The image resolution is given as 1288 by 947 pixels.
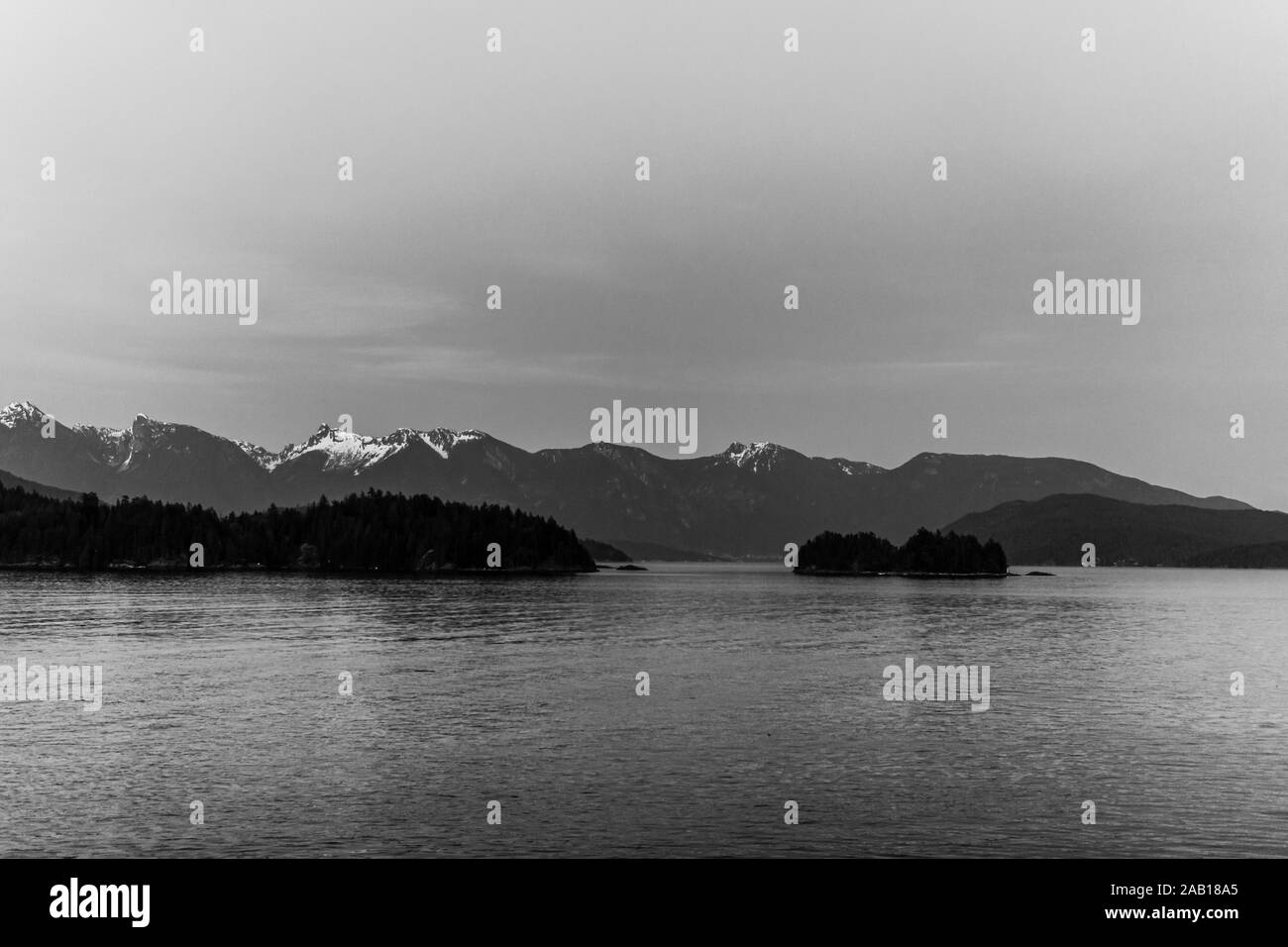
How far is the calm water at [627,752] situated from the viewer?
35094 millimetres

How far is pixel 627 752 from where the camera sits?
4834 cm

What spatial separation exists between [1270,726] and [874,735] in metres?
24.6

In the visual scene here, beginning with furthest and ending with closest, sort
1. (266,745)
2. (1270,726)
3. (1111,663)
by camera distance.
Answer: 1. (1111,663)
2. (1270,726)
3. (266,745)

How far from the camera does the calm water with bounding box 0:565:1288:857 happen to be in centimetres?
3509

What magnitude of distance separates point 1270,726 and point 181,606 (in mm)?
145223

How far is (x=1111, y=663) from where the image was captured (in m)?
95.4
